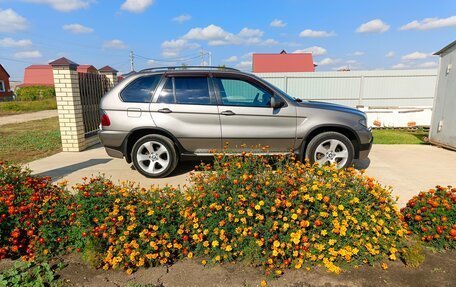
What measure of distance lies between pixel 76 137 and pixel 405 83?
15018 millimetres

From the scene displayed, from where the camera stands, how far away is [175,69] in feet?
16.5

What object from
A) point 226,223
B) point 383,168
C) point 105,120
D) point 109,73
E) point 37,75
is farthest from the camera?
point 37,75

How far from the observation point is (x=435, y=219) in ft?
8.48

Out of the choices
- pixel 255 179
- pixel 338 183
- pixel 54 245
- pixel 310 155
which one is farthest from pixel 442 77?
pixel 54 245

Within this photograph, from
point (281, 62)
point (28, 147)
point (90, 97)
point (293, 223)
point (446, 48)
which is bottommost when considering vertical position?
point (28, 147)

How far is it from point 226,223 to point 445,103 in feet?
24.1

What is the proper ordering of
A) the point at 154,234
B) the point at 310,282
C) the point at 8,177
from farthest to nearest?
the point at 8,177 < the point at 154,234 < the point at 310,282

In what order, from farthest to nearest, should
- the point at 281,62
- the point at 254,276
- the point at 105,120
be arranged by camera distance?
the point at 281,62 → the point at 105,120 → the point at 254,276

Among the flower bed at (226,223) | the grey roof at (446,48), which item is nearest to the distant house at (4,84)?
the flower bed at (226,223)

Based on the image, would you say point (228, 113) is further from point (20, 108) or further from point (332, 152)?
point (20, 108)

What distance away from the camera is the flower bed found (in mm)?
→ 2395

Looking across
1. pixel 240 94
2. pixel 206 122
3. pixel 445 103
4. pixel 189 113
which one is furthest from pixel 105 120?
pixel 445 103

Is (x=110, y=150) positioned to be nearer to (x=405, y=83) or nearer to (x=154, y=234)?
(x=154, y=234)

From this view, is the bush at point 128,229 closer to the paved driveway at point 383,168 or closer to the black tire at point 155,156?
the paved driveway at point 383,168
